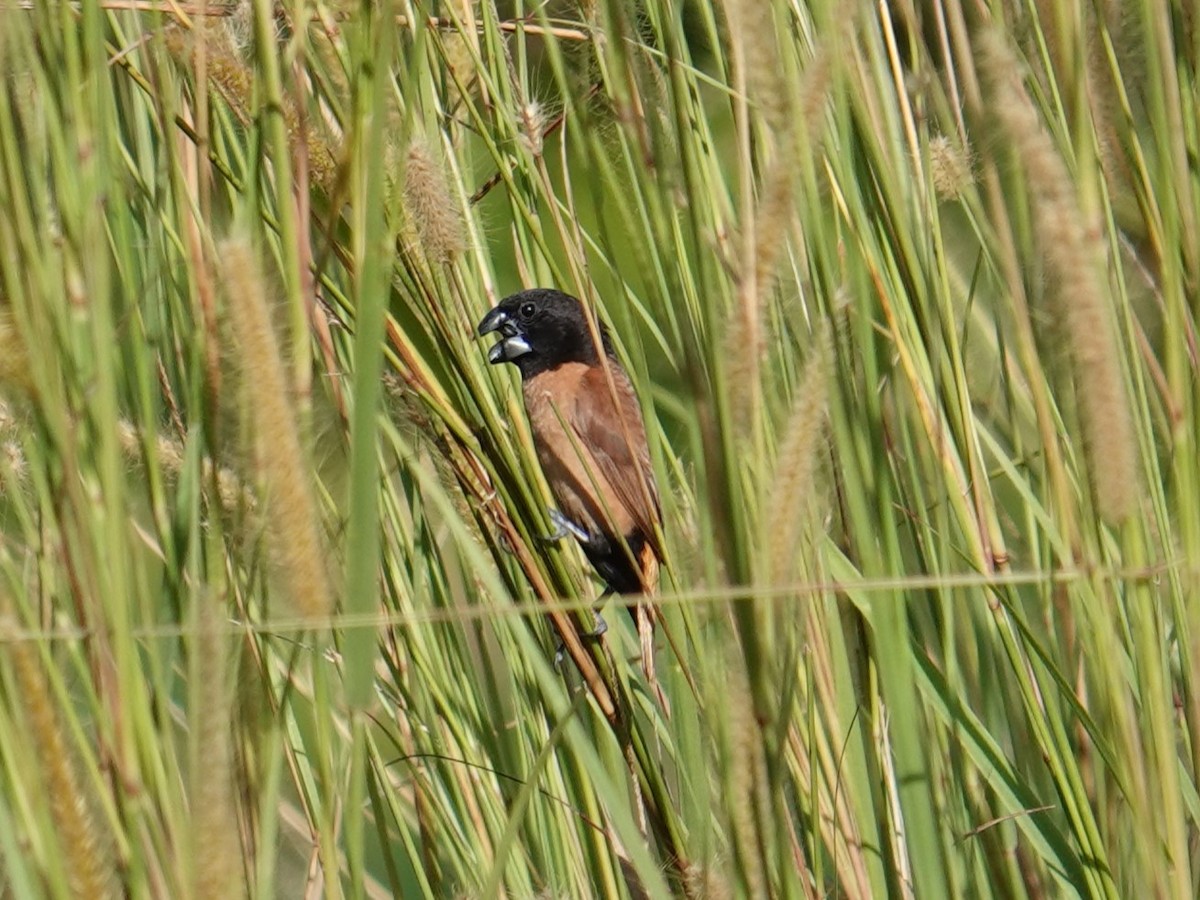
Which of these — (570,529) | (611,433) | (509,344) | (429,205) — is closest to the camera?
(429,205)

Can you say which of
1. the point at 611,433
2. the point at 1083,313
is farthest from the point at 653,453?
the point at 611,433

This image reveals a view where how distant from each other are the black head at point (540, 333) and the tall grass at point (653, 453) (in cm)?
127

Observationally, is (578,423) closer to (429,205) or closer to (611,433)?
(611,433)

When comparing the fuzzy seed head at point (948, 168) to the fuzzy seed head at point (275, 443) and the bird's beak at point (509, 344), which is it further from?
the bird's beak at point (509, 344)

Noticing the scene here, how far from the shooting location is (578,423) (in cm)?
318

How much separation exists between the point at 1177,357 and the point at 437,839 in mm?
1026

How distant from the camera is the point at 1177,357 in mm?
1038

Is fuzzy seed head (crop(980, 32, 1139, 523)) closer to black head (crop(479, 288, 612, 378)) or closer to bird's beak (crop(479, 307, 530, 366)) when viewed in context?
black head (crop(479, 288, 612, 378))

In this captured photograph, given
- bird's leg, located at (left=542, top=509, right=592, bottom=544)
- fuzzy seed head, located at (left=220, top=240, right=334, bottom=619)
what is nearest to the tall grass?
fuzzy seed head, located at (left=220, top=240, right=334, bottom=619)

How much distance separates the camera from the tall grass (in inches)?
34.3

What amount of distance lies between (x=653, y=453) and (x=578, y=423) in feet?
6.91

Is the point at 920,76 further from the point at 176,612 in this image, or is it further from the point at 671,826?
the point at 176,612

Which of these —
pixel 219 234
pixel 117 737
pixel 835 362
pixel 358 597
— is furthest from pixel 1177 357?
pixel 219 234

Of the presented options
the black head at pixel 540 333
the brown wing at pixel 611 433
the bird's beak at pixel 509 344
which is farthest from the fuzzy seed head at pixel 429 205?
the bird's beak at pixel 509 344
